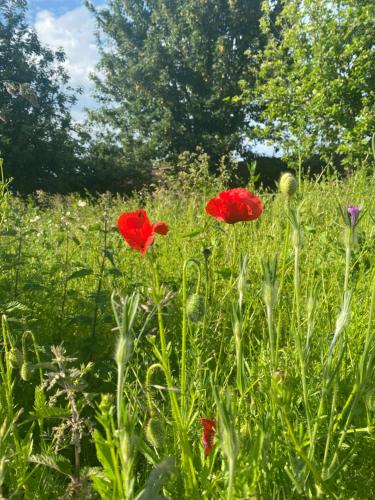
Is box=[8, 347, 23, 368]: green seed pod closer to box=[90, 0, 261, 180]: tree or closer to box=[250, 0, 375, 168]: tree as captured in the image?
box=[250, 0, 375, 168]: tree

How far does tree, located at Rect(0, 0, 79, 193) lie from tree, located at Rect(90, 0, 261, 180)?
7.22 ft

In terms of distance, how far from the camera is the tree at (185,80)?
A: 16.2m

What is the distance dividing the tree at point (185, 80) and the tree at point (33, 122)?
86.6 inches

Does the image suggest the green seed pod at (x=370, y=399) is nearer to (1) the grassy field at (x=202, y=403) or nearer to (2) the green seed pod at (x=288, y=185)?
(1) the grassy field at (x=202, y=403)

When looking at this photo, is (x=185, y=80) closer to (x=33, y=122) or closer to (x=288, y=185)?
(x=33, y=122)

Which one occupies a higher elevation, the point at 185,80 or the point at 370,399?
the point at 185,80

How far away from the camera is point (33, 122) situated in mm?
14188

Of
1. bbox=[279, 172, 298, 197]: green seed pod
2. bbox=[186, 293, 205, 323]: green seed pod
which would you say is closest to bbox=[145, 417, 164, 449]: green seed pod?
bbox=[186, 293, 205, 323]: green seed pod

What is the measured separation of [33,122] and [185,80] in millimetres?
5698

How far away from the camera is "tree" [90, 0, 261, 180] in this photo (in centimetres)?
1622

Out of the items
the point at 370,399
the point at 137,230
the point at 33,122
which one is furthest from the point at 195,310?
the point at 33,122

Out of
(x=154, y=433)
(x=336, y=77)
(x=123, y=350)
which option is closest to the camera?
(x=123, y=350)

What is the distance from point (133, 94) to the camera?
56.0ft

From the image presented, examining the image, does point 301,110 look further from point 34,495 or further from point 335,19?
point 34,495
